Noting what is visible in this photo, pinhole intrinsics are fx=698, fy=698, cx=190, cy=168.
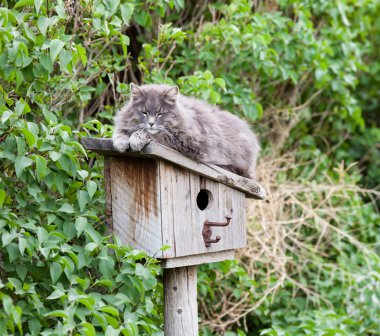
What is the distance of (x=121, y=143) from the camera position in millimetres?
3307

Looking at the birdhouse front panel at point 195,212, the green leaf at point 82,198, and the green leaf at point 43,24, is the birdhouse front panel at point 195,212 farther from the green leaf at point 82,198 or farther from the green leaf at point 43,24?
the green leaf at point 43,24

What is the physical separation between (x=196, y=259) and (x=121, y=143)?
76 centimetres

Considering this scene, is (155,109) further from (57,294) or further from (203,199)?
(57,294)

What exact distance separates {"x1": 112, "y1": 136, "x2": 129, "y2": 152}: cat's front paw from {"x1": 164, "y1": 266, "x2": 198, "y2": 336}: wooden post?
2.55 ft

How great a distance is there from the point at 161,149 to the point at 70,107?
1.57m

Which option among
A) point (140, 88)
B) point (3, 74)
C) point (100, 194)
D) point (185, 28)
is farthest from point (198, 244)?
point (185, 28)

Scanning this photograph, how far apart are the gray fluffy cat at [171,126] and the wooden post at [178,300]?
0.63m

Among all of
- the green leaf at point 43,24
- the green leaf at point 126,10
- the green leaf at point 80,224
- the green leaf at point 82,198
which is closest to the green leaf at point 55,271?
the green leaf at point 80,224

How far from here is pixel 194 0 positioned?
228 inches

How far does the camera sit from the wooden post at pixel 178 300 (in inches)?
146

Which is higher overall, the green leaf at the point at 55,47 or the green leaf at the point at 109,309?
the green leaf at the point at 55,47

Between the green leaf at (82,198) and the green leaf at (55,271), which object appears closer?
the green leaf at (55,271)

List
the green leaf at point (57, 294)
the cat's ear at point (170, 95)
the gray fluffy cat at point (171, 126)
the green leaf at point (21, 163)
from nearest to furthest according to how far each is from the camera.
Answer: the green leaf at point (57, 294) → the green leaf at point (21, 163) → the gray fluffy cat at point (171, 126) → the cat's ear at point (170, 95)

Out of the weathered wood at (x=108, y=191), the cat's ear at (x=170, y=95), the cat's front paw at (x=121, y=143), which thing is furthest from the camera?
the weathered wood at (x=108, y=191)
